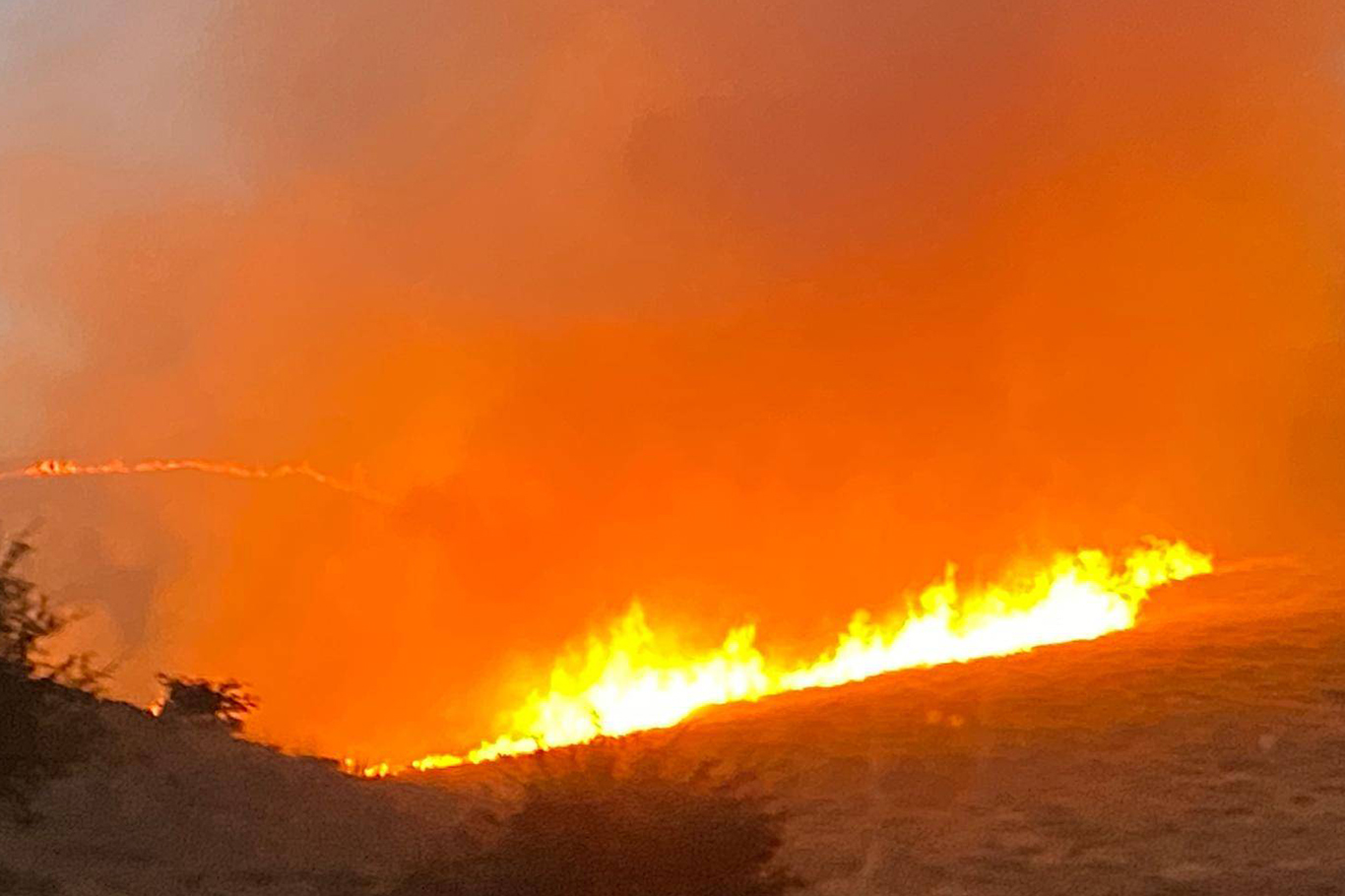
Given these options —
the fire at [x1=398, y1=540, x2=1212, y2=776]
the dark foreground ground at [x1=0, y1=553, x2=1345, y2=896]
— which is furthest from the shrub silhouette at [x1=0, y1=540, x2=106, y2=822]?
the fire at [x1=398, y1=540, x2=1212, y2=776]

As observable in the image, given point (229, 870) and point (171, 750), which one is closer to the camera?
point (229, 870)

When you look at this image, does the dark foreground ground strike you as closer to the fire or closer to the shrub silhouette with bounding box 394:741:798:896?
the shrub silhouette with bounding box 394:741:798:896

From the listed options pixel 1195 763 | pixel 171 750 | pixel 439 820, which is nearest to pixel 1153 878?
pixel 1195 763

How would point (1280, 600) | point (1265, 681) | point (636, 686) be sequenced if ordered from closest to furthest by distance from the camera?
point (1265, 681) → point (1280, 600) → point (636, 686)

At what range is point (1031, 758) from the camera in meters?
12.8

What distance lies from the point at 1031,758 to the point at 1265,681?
3.19m

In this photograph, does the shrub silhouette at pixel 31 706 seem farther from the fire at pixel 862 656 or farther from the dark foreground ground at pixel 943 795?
the fire at pixel 862 656

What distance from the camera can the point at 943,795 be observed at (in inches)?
476

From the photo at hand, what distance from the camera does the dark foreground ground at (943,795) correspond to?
9977mm

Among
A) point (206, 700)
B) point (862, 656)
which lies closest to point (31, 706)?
point (206, 700)

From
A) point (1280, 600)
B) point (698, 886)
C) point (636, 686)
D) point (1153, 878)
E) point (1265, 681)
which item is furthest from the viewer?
point (636, 686)

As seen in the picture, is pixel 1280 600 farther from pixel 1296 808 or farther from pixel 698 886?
pixel 698 886

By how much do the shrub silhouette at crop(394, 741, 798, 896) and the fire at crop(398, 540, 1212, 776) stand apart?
561cm

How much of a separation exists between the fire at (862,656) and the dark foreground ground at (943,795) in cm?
332
